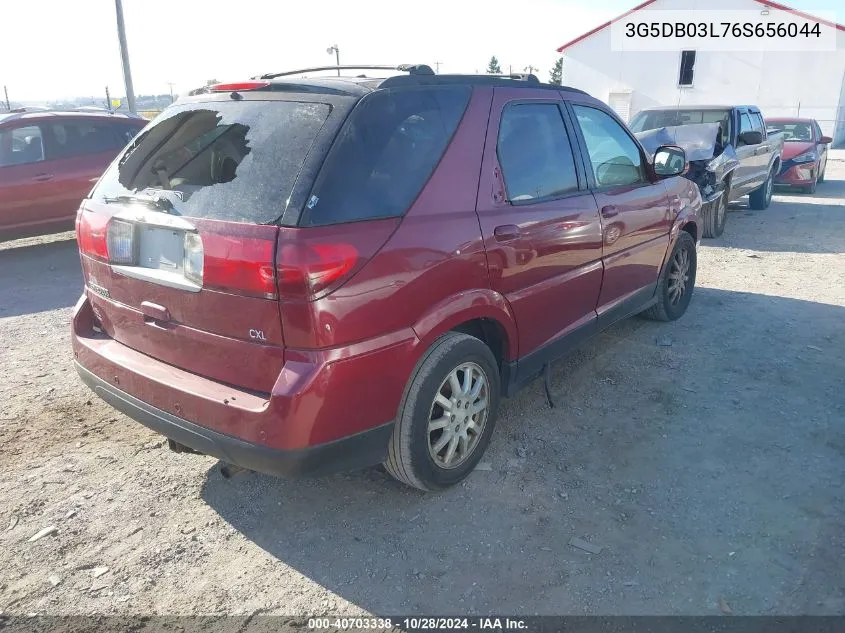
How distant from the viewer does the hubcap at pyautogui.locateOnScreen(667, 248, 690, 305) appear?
209 inches

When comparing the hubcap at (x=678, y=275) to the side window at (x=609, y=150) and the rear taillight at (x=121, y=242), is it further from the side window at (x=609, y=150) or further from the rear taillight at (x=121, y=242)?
the rear taillight at (x=121, y=242)

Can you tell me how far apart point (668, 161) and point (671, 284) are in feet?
3.47

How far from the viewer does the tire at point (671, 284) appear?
16.9ft

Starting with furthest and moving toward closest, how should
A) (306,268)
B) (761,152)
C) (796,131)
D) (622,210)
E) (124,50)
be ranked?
(124,50), (796,131), (761,152), (622,210), (306,268)

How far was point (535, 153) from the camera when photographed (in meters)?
3.45

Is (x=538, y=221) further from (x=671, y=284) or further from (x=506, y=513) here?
(x=671, y=284)

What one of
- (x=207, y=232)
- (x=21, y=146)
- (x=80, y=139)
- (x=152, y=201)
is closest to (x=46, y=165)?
(x=21, y=146)

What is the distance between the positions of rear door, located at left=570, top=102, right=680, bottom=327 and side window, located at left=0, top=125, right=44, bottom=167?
7.13 meters

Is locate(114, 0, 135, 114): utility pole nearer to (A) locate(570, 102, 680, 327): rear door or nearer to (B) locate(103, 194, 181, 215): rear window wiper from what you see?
(A) locate(570, 102, 680, 327): rear door

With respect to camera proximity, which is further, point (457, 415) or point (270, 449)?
point (457, 415)

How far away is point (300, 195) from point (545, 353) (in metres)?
1.85

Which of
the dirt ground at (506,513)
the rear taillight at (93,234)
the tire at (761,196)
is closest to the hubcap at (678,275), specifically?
the dirt ground at (506,513)

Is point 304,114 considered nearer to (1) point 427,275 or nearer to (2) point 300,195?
(2) point 300,195

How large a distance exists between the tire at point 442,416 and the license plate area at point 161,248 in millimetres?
1081
